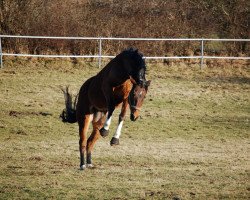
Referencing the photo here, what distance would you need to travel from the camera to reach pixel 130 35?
23.9 metres

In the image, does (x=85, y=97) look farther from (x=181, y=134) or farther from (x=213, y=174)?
(x=181, y=134)

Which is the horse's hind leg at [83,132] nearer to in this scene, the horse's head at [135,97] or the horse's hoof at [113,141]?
the horse's hoof at [113,141]

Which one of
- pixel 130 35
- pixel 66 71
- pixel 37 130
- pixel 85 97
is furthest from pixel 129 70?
pixel 130 35

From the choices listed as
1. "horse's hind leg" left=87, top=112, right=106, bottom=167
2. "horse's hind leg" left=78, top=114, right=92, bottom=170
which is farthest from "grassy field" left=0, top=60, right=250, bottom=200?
"horse's hind leg" left=87, top=112, right=106, bottom=167

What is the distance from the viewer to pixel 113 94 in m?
9.01

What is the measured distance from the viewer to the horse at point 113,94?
8586 millimetres

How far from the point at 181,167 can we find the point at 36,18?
1442 cm

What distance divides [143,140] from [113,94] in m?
4.47

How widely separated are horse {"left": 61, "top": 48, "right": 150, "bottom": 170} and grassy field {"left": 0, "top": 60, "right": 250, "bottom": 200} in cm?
86

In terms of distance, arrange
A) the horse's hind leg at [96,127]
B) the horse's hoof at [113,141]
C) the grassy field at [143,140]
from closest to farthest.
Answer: the grassy field at [143,140] < the horse's hoof at [113,141] < the horse's hind leg at [96,127]

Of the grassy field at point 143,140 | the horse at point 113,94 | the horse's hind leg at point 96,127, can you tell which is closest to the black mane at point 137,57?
the horse at point 113,94

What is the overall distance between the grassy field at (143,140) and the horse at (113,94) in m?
0.86

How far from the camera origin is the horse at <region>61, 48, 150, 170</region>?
8586mm

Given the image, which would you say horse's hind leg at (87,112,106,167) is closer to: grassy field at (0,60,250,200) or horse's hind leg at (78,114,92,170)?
horse's hind leg at (78,114,92,170)
